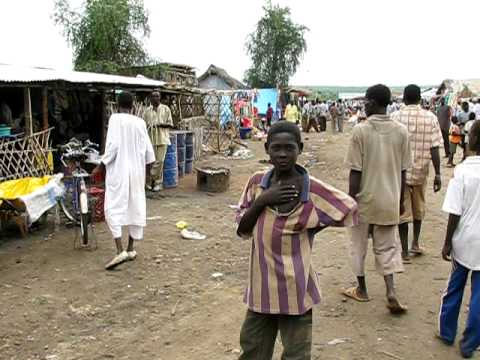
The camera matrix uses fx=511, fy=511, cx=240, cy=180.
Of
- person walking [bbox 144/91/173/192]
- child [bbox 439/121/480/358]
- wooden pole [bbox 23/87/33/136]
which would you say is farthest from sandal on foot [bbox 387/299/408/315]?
wooden pole [bbox 23/87/33/136]

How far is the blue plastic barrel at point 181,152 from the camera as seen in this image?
1099cm

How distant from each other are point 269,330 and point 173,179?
26.1 ft

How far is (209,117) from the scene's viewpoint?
18.7 m

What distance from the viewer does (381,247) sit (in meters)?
4.09

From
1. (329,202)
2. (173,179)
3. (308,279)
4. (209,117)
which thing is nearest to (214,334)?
(308,279)

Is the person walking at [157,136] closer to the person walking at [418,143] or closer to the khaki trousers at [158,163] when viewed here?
the khaki trousers at [158,163]

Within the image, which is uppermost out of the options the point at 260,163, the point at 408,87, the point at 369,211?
the point at 408,87

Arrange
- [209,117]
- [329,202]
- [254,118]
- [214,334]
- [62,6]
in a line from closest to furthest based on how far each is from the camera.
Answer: [329,202]
[214,334]
[209,117]
[254,118]
[62,6]

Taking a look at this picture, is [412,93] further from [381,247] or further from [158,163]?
[158,163]

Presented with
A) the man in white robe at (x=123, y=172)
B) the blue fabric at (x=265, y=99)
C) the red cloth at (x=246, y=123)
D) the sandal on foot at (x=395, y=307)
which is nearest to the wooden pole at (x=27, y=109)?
the man in white robe at (x=123, y=172)

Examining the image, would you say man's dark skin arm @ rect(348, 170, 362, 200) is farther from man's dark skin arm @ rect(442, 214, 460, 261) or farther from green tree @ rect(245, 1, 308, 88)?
green tree @ rect(245, 1, 308, 88)

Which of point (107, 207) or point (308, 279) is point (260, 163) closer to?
point (107, 207)

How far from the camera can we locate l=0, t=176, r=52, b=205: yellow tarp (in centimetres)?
598

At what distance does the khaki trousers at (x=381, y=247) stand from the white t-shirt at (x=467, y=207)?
734 mm
